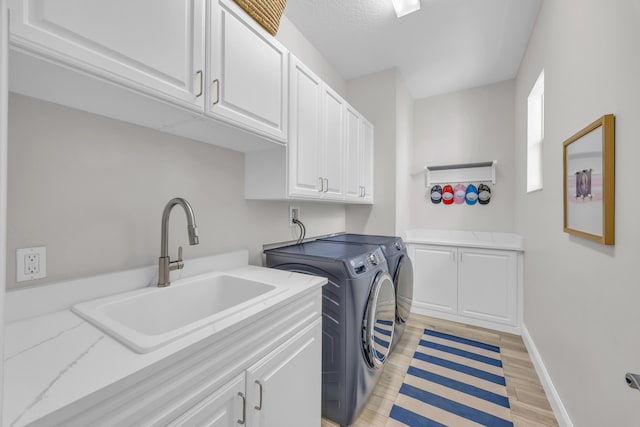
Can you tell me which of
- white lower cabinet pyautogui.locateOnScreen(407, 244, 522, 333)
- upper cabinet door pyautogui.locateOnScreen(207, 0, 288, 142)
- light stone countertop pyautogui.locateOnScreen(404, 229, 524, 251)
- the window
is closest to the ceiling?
the window

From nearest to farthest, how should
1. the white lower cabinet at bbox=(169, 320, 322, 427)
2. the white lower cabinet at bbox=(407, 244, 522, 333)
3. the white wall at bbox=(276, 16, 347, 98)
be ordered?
the white lower cabinet at bbox=(169, 320, 322, 427)
the white wall at bbox=(276, 16, 347, 98)
the white lower cabinet at bbox=(407, 244, 522, 333)

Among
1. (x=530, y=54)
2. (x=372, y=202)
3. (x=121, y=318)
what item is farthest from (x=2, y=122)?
(x=530, y=54)

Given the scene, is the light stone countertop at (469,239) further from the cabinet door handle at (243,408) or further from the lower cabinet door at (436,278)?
the cabinet door handle at (243,408)

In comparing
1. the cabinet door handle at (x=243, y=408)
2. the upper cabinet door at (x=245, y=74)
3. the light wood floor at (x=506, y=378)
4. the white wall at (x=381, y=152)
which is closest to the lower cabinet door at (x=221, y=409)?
the cabinet door handle at (x=243, y=408)

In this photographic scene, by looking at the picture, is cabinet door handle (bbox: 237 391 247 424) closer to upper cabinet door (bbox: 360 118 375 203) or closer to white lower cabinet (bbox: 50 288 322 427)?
white lower cabinet (bbox: 50 288 322 427)

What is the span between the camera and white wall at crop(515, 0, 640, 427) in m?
0.90

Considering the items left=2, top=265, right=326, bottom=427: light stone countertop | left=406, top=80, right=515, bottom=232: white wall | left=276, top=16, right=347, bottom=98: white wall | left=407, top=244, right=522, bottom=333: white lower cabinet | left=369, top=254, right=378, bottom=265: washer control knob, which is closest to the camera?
left=2, top=265, right=326, bottom=427: light stone countertop

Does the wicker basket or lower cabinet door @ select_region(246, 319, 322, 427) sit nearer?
lower cabinet door @ select_region(246, 319, 322, 427)

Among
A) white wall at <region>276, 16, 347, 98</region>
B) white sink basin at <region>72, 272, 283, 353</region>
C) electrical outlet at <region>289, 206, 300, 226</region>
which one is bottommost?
white sink basin at <region>72, 272, 283, 353</region>

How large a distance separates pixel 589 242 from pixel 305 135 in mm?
1550

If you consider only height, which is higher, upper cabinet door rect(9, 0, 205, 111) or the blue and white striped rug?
upper cabinet door rect(9, 0, 205, 111)

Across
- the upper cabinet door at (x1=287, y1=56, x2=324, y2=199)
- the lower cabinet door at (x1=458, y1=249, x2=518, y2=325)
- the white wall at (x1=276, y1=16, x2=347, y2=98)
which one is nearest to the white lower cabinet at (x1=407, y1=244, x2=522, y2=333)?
the lower cabinet door at (x1=458, y1=249, x2=518, y2=325)

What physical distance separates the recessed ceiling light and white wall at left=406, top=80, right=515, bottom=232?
167cm

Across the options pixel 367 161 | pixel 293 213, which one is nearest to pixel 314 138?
pixel 293 213
